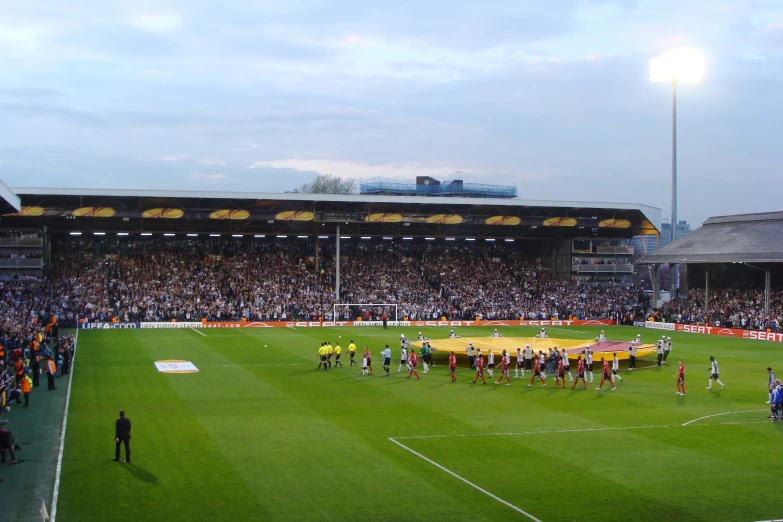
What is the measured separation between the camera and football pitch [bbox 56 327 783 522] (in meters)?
15.8

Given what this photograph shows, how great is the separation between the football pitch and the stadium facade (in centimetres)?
3097

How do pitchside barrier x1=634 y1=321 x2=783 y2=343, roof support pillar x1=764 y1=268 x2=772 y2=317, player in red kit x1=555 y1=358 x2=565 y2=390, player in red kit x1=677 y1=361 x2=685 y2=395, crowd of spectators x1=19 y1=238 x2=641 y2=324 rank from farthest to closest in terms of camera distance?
crowd of spectators x1=19 y1=238 x2=641 y2=324, roof support pillar x1=764 y1=268 x2=772 y2=317, pitchside barrier x1=634 y1=321 x2=783 y2=343, player in red kit x1=555 y1=358 x2=565 y2=390, player in red kit x1=677 y1=361 x2=685 y2=395

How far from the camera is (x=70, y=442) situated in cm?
2089

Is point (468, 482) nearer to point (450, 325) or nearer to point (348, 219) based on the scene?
point (450, 325)

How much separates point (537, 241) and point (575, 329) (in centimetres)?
2197

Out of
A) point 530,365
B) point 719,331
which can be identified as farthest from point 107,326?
point 719,331

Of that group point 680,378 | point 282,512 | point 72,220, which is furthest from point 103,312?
point 282,512

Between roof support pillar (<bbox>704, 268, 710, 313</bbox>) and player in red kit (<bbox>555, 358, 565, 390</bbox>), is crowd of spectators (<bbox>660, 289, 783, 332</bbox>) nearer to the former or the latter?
roof support pillar (<bbox>704, 268, 710, 313</bbox>)

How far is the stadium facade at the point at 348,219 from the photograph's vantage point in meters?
64.0

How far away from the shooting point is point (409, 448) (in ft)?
67.6

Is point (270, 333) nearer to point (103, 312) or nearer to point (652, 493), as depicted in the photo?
point (103, 312)

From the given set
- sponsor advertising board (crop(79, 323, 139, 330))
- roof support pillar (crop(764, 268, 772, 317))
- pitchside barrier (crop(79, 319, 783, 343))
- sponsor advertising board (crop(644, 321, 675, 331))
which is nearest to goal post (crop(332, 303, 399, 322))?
pitchside barrier (crop(79, 319, 783, 343))

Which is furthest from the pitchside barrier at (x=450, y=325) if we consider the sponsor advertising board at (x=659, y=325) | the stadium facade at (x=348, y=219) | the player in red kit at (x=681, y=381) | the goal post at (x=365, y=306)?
the player in red kit at (x=681, y=381)

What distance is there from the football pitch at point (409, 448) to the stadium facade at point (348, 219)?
102ft
